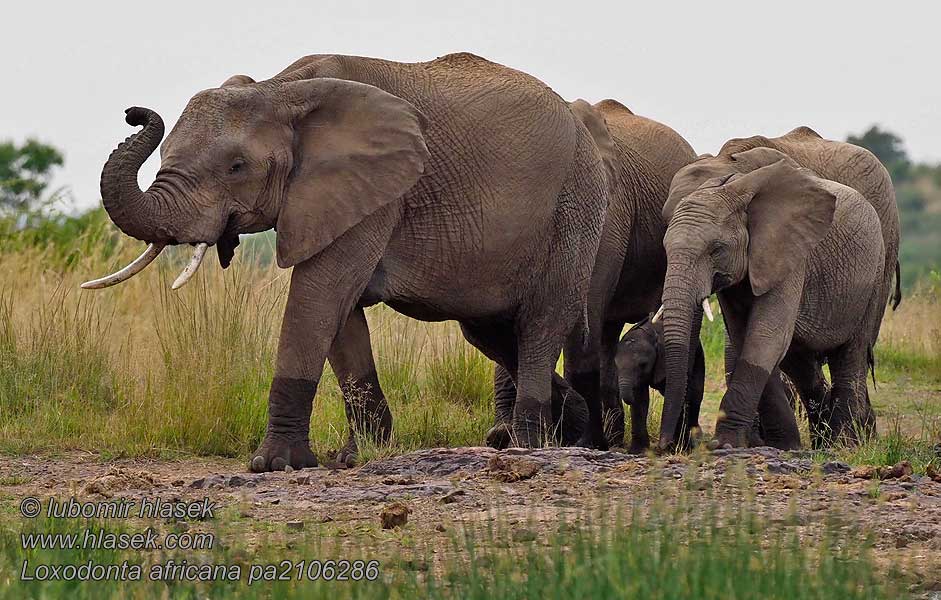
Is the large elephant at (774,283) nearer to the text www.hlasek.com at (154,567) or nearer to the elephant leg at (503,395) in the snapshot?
the elephant leg at (503,395)

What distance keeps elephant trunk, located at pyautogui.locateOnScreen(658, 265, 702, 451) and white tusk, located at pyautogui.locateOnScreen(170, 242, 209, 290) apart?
2673 millimetres

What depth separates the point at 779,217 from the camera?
959 centimetres

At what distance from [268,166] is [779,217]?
3.21 metres

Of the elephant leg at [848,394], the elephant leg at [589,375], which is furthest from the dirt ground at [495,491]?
the elephant leg at [848,394]

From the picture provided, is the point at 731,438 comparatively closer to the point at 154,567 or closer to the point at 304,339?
the point at 304,339

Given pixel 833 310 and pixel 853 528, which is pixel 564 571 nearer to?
pixel 853 528

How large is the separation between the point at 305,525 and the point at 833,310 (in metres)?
4.91

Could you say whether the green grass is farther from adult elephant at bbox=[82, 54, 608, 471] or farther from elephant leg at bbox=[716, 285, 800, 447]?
elephant leg at bbox=[716, 285, 800, 447]

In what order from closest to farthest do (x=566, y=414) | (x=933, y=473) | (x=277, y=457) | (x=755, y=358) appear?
(x=933, y=473)
(x=277, y=457)
(x=755, y=358)
(x=566, y=414)

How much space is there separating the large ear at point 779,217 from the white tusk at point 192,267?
3.28 metres

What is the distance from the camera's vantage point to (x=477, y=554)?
17.5 feet

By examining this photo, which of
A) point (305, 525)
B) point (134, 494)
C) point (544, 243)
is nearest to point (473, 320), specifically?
point (544, 243)

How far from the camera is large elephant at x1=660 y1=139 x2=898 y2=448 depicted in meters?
9.16

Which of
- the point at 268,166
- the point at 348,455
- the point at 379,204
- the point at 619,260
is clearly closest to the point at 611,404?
the point at 619,260
